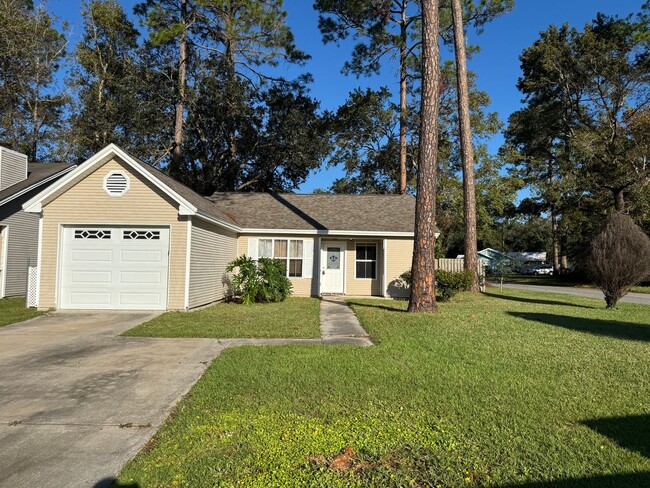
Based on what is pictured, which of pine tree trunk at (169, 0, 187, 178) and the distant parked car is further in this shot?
the distant parked car

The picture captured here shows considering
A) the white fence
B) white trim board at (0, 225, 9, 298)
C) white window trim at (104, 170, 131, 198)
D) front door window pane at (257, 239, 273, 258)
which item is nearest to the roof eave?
front door window pane at (257, 239, 273, 258)

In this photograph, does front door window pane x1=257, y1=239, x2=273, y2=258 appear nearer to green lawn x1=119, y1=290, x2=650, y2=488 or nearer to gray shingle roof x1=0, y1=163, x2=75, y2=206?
gray shingle roof x1=0, y1=163, x2=75, y2=206

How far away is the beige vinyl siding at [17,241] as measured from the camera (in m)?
14.9

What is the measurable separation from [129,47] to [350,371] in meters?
26.8

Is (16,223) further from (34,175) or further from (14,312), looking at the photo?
(14,312)

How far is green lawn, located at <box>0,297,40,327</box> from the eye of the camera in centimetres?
984

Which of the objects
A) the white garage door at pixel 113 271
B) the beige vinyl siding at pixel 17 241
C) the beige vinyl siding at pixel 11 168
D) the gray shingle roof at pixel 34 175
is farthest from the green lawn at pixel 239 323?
the beige vinyl siding at pixel 11 168

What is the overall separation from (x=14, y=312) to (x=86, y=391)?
791 cm

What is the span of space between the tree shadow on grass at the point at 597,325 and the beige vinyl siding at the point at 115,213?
8.96m

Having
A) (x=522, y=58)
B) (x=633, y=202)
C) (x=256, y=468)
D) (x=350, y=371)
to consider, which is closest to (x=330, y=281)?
(x=350, y=371)

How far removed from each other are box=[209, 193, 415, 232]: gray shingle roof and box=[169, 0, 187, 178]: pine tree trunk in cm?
637

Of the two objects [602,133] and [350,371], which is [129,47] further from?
[602,133]

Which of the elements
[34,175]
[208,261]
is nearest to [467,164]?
[208,261]

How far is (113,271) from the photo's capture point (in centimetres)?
1134
